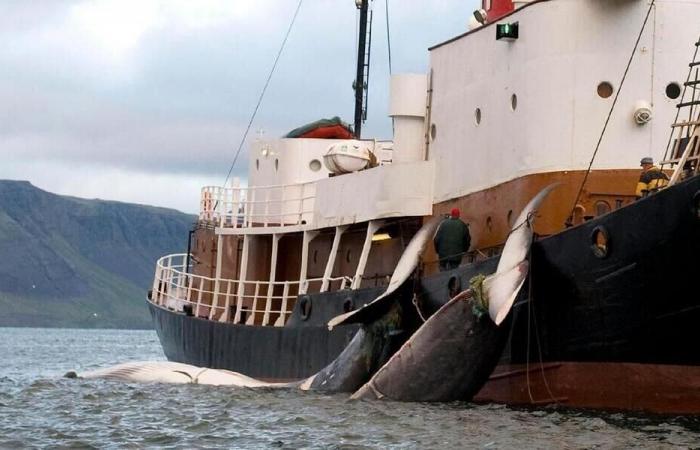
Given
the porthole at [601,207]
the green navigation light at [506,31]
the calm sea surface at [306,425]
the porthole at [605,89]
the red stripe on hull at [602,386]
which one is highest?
the green navigation light at [506,31]

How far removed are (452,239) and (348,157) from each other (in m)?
5.48

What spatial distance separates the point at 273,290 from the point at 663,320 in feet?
45.0

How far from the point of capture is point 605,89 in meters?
22.5

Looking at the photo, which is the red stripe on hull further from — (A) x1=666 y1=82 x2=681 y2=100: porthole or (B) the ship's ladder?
(A) x1=666 y1=82 x2=681 y2=100: porthole

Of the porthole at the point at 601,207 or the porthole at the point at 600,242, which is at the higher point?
the porthole at the point at 601,207

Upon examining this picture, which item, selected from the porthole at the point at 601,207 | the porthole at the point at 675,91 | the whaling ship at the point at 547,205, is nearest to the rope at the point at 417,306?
the whaling ship at the point at 547,205

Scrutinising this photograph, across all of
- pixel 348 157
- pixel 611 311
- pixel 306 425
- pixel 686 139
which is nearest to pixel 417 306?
pixel 611 311

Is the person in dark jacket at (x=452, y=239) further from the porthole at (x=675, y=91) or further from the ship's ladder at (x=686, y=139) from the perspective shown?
the porthole at (x=675, y=91)

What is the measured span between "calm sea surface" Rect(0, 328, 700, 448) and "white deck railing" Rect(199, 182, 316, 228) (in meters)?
7.57

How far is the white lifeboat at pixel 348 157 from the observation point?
28.6 metres

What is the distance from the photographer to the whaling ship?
19484 mm

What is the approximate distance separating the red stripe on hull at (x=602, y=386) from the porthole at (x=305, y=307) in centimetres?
570

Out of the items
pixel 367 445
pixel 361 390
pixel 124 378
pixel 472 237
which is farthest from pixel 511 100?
pixel 124 378

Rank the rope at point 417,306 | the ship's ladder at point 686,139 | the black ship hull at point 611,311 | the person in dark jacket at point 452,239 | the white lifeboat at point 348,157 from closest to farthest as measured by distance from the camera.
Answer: the black ship hull at point 611,311 < the ship's ladder at point 686,139 < the rope at point 417,306 < the person in dark jacket at point 452,239 < the white lifeboat at point 348,157
